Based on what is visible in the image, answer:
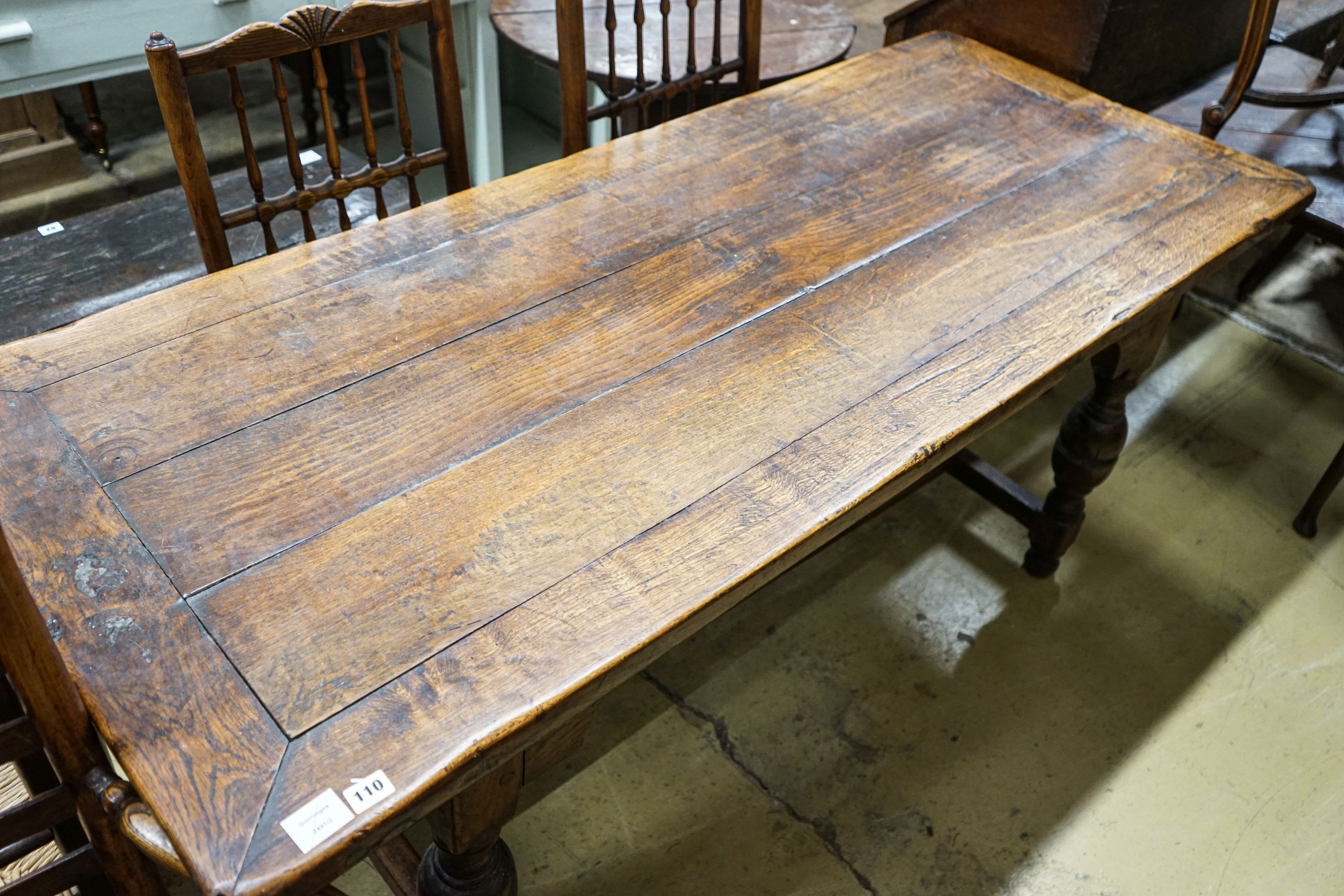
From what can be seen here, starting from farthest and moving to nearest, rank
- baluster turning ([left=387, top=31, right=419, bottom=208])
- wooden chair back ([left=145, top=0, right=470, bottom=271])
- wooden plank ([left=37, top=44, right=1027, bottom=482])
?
baluster turning ([left=387, top=31, right=419, bottom=208]) → wooden chair back ([left=145, top=0, right=470, bottom=271]) → wooden plank ([left=37, top=44, right=1027, bottom=482])

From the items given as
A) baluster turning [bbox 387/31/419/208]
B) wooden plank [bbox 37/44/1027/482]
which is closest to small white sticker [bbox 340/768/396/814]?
wooden plank [bbox 37/44/1027/482]

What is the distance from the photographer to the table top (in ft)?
3.02

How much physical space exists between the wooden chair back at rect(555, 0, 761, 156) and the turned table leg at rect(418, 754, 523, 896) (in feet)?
3.85

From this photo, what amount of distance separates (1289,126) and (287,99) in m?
2.02

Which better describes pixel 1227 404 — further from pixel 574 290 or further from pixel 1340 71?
pixel 574 290

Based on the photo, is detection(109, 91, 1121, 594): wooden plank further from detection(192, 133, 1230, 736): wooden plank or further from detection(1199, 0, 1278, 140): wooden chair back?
detection(1199, 0, 1278, 140): wooden chair back

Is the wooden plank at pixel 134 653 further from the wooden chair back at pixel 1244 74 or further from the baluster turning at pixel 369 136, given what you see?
the wooden chair back at pixel 1244 74

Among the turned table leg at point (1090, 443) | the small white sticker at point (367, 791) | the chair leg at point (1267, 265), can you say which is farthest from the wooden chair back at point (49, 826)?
the chair leg at point (1267, 265)

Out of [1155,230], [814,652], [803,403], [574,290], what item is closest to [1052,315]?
[1155,230]

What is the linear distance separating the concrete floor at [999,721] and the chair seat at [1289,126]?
0.66 m

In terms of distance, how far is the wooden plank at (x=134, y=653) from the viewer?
83 cm

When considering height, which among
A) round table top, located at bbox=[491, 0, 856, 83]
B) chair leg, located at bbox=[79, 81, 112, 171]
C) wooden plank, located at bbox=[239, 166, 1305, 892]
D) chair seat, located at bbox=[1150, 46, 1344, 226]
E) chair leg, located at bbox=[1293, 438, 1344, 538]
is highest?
round table top, located at bbox=[491, 0, 856, 83]

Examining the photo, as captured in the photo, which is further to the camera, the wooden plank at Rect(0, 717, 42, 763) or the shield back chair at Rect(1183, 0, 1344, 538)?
the shield back chair at Rect(1183, 0, 1344, 538)

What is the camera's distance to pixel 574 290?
1400 mm
